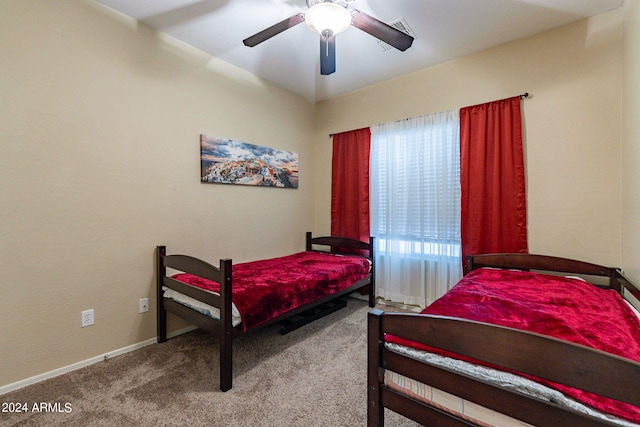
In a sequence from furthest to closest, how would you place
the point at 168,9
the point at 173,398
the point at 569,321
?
the point at 168,9 < the point at 173,398 < the point at 569,321

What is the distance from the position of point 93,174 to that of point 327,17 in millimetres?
2026

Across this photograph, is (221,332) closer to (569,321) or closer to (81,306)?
(81,306)

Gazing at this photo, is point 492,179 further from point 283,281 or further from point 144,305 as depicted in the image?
point 144,305

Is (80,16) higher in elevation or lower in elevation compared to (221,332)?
higher

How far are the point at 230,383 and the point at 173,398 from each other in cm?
34

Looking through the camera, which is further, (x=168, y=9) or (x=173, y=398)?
(x=168, y=9)

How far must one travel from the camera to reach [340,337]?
2557 mm

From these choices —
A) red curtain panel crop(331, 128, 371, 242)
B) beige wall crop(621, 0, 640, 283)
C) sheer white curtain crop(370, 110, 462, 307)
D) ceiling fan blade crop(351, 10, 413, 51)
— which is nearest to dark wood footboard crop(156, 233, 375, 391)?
sheer white curtain crop(370, 110, 462, 307)

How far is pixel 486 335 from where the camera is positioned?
3.12 ft

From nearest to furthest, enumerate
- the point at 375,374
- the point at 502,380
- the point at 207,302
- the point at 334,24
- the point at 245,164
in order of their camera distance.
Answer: the point at 502,380
the point at 375,374
the point at 334,24
the point at 207,302
the point at 245,164

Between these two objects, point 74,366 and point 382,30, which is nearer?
point 382,30

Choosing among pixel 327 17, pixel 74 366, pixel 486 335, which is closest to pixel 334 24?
pixel 327 17

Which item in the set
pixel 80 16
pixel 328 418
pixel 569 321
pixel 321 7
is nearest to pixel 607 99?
pixel 569 321

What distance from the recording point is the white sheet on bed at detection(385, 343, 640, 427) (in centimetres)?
88
